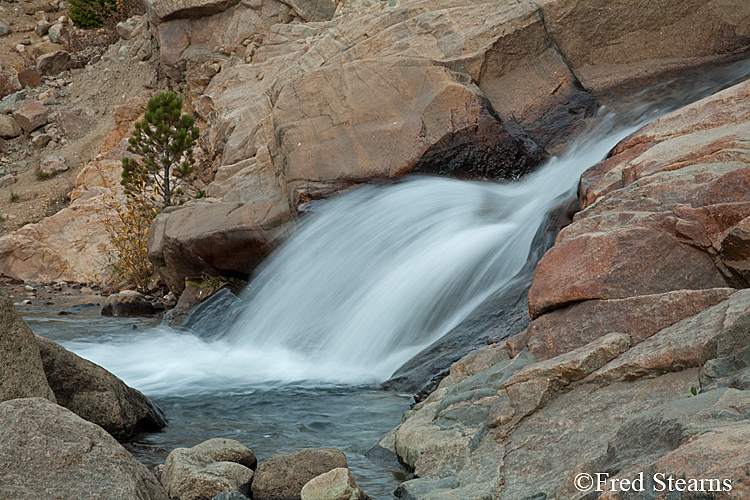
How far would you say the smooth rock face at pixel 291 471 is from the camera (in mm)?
3822

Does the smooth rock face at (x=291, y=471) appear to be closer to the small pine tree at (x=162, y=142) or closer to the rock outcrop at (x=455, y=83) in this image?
the rock outcrop at (x=455, y=83)

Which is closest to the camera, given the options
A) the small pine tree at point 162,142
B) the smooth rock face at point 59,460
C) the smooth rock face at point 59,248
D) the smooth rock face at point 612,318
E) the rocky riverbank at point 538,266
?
the smooth rock face at point 59,460

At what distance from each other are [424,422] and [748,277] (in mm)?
2172

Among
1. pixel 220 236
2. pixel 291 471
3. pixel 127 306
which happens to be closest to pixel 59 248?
pixel 127 306

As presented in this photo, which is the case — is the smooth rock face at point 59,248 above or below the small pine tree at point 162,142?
below

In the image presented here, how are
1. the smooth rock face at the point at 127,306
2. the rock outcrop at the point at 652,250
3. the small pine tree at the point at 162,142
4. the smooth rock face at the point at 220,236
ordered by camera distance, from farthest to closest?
the small pine tree at the point at 162,142 → the smooth rock face at the point at 127,306 → the smooth rock face at the point at 220,236 → the rock outcrop at the point at 652,250

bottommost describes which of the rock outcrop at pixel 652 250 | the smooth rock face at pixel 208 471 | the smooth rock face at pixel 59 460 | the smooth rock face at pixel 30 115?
the smooth rock face at pixel 208 471

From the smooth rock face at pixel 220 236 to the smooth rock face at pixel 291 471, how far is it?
6.42m

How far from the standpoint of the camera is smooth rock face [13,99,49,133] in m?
22.3

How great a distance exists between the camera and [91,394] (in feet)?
16.5

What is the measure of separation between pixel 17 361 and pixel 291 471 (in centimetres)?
193

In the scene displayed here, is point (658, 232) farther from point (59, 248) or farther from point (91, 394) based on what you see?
point (59, 248)

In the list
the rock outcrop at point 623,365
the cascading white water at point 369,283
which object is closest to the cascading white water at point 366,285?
the cascading white water at point 369,283

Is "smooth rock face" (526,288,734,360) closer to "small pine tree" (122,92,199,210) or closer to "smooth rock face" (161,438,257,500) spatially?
"smooth rock face" (161,438,257,500)
